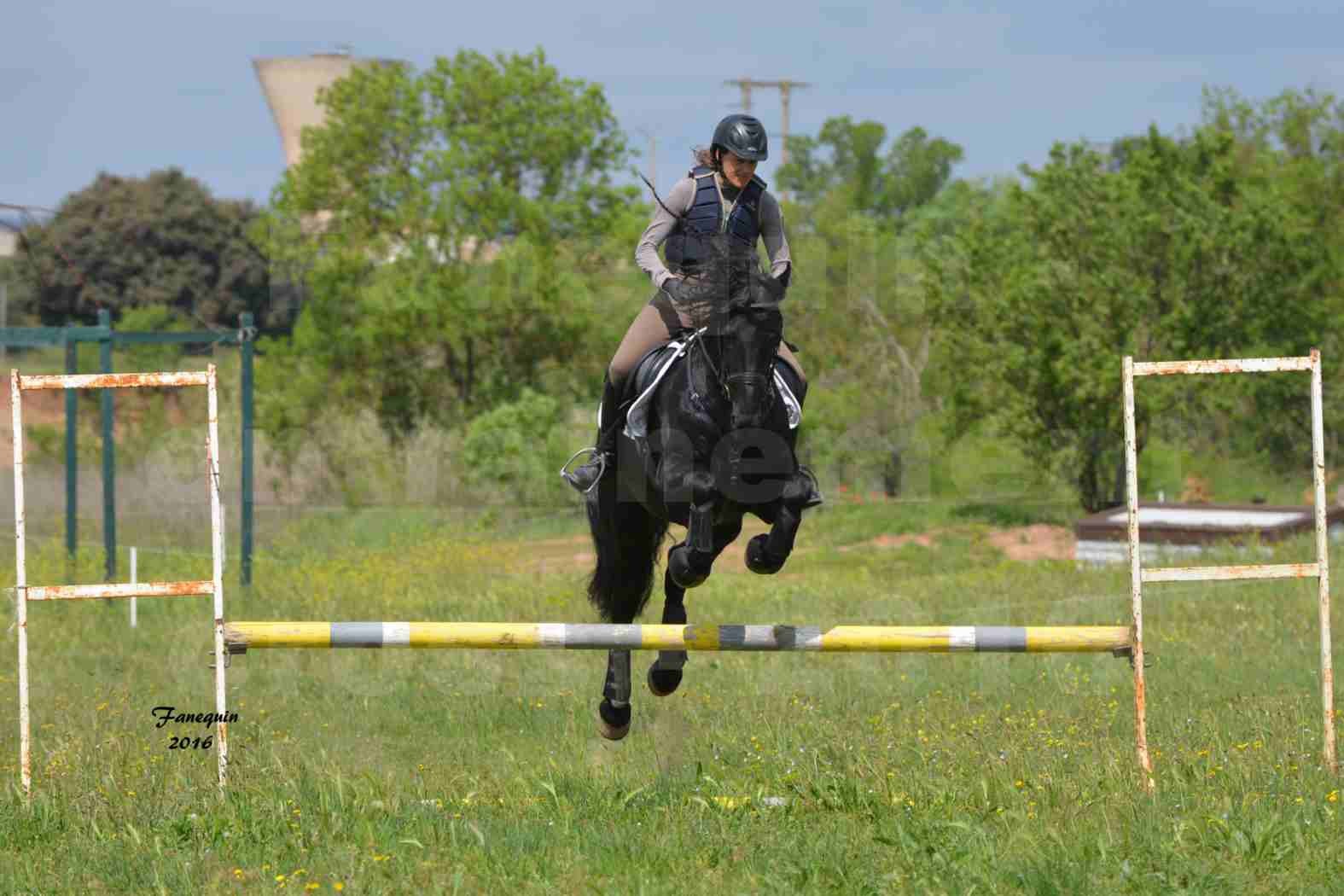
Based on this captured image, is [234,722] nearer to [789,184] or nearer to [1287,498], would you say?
[1287,498]

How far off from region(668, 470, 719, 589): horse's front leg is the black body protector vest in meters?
1.00

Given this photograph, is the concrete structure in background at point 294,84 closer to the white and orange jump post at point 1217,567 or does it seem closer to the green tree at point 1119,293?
the green tree at point 1119,293

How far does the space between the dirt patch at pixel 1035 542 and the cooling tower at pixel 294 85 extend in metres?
32.3

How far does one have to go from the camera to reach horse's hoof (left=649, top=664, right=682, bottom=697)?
7.86m

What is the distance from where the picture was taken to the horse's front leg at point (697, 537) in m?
6.50

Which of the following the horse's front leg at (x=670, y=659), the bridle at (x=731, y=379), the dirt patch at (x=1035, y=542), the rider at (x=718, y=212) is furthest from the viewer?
the dirt patch at (x=1035, y=542)

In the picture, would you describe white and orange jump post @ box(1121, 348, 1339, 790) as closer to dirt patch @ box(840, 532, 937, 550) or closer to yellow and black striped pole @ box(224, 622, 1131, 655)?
yellow and black striped pole @ box(224, 622, 1131, 655)

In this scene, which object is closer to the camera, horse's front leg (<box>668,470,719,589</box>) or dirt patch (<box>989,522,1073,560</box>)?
horse's front leg (<box>668,470,719,589</box>)

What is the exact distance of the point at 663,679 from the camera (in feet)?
25.9

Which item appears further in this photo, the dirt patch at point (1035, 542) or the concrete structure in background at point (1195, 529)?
the dirt patch at point (1035, 542)

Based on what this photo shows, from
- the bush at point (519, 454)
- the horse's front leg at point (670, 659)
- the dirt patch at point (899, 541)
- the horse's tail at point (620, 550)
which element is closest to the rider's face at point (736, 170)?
the horse's tail at point (620, 550)

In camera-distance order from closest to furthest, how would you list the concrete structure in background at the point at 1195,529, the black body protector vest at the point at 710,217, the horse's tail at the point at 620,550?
the black body protector vest at the point at 710,217 → the horse's tail at the point at 620,550 → the concrete structure in background at the point at 1195,529

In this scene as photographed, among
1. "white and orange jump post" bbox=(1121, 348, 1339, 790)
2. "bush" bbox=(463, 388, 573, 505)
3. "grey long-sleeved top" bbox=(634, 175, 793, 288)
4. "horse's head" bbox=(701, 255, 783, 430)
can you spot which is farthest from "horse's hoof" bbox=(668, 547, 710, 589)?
"bush" bbox=(463, 388, 573, 505)

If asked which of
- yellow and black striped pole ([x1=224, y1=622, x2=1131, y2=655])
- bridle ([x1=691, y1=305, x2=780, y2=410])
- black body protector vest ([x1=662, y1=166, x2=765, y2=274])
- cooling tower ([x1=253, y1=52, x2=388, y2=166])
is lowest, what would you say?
yellow and black striped pole ([x1=224, y1=622, x2=1131, y2=655])
